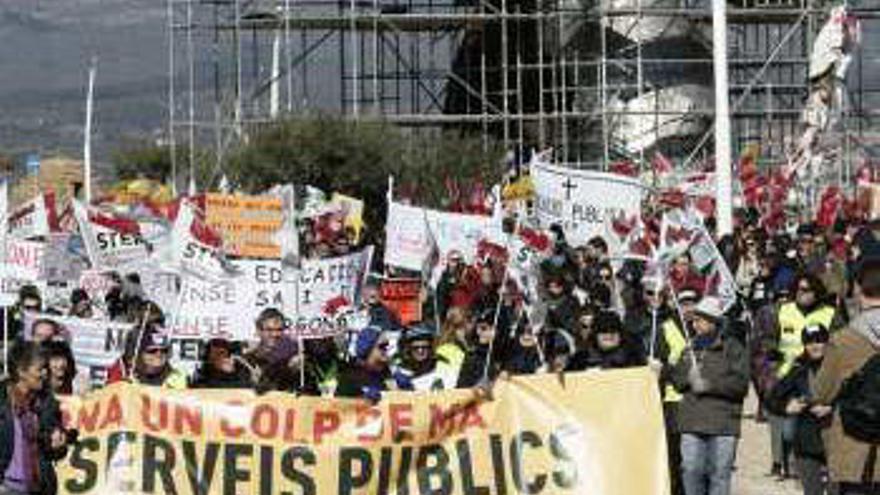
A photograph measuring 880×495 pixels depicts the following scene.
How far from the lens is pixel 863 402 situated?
29.6 feet

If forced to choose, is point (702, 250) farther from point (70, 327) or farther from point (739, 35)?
point (739, 35)

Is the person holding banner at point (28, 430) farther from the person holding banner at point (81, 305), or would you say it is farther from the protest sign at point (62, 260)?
the protest sign at point (62, 260)

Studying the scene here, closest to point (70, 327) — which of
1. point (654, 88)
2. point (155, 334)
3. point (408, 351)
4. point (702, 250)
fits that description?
point (155, 334)

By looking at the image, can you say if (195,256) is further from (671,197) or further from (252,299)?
(671,197)

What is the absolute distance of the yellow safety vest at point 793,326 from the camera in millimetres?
13570

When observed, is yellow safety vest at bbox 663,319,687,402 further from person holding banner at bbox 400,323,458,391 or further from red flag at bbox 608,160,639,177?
red flag at bbox 608,160,639,177

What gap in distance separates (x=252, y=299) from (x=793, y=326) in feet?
11.2

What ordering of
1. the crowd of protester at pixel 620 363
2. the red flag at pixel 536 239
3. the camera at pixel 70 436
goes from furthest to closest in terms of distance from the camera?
the red flag at pixel 536 239, the camera at pixel 70 436, the crowd of protester at pixel 620 363

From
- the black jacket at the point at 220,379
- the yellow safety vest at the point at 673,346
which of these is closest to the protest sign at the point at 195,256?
the black jacket at the point at 220,379

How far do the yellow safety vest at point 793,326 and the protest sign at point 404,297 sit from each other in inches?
263

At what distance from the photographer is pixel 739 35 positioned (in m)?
51.9

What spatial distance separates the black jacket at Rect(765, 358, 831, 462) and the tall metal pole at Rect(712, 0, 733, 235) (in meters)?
12.9

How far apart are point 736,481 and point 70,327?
4.64 metres

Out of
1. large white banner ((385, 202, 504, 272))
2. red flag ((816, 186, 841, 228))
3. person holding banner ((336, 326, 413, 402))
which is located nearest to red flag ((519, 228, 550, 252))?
large white banner ((385, 202, 504, 272))
